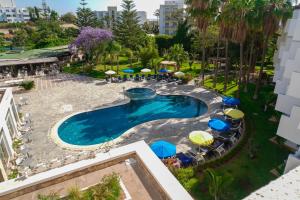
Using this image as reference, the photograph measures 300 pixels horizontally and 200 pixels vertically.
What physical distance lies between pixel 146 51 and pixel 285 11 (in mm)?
22213

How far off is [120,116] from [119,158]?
47.4 ft

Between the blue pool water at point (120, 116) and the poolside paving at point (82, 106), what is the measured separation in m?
1.12

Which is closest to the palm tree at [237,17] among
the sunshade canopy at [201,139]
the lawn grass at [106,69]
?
the lawn grass at [106,69]

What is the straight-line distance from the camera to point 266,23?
2205 centimetres

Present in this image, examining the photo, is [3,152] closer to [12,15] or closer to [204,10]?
[204,10]

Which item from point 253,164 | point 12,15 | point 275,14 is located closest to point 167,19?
point 275,14

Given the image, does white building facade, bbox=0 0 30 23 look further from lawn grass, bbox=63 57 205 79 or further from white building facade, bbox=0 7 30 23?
lawn grass, bbox=63 57 205 79

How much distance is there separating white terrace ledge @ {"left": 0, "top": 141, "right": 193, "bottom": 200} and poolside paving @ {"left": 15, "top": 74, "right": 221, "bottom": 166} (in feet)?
26.8

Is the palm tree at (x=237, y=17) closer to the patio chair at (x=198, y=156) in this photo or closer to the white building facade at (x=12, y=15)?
the patio chair at (x=198, y=156)

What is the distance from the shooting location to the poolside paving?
16.9 meters

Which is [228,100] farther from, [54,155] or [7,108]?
[7,108]

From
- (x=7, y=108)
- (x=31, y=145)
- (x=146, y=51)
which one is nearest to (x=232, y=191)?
(x=31, y=145)

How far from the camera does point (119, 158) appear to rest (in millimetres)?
8445

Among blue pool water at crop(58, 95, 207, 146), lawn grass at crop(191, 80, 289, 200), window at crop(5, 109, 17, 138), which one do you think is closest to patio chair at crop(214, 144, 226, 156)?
lawn grass at crop(191, 80, 289, 200)
